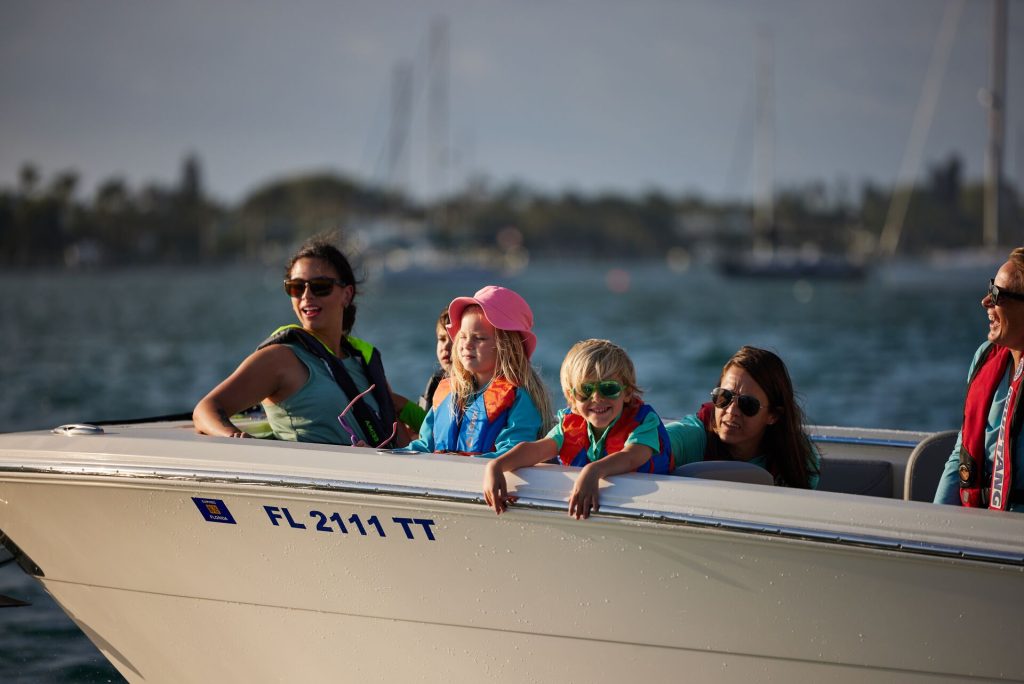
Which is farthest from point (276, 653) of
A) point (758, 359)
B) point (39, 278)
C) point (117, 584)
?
point (39, 278)

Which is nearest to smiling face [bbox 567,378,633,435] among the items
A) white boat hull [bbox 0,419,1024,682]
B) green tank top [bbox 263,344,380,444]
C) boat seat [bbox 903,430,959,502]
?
white boat hull [bbox 0,419,1024,682]

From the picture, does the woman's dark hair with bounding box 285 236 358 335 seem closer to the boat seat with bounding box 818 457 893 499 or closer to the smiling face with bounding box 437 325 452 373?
the smiling face with bounding box 437 325 452 373

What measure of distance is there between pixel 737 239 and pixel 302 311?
3902 inches

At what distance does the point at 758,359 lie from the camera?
12.0 ft

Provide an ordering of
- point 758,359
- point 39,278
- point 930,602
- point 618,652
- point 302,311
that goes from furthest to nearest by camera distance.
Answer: point 39,278 < point 302,311 < point 758,359 < point 618,652 < point 930,602

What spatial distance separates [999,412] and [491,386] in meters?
1.44

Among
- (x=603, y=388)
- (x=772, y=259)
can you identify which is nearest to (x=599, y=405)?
(x=603, y=388)

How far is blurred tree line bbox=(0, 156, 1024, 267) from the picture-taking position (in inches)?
4028

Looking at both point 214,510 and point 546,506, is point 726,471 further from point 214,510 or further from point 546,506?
point 214,510

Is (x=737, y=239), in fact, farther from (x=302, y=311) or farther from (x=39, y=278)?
(x=302, y=311)

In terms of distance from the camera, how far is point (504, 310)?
3555mm

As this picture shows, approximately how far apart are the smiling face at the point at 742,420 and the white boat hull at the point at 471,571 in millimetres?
545

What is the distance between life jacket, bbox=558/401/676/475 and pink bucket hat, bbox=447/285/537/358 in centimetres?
26

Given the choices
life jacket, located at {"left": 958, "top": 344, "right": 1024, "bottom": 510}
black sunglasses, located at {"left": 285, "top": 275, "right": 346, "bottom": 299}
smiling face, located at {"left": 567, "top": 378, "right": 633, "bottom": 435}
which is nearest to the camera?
life jacket, located at {"left": 958, "top": 344, "right": 1024, "bottom": 510}
